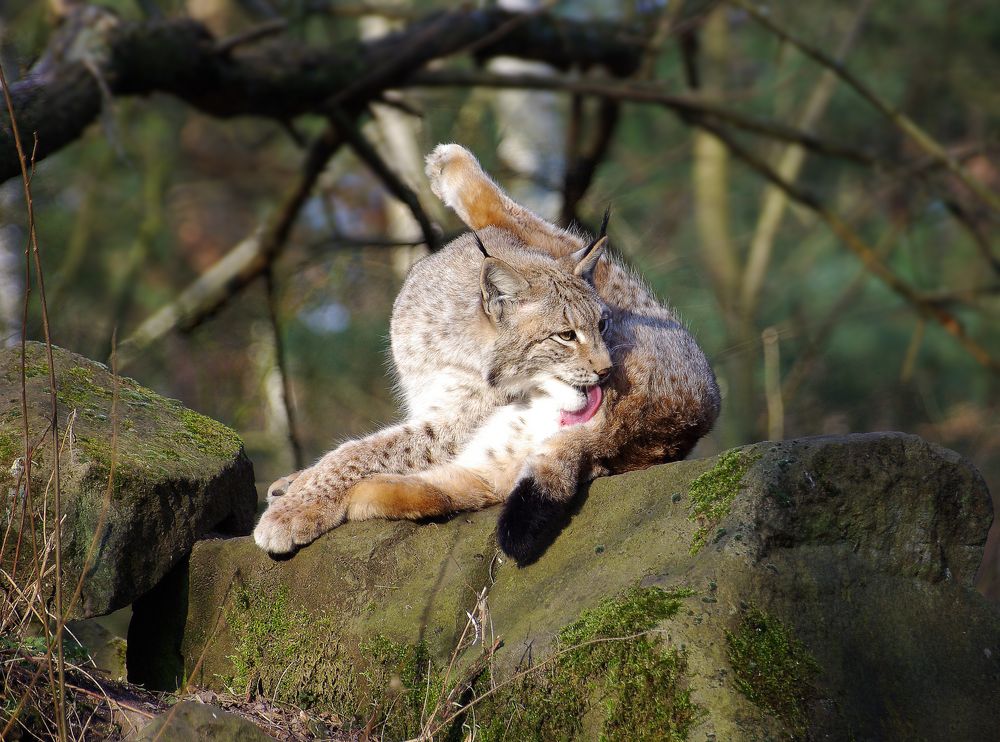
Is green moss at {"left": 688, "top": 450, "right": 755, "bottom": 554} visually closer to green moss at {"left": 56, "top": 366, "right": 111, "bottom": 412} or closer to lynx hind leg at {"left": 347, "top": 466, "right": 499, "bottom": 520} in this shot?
lynx hind leg at {"left": 347, "top": 466, "right": 499, "bottom": 520}

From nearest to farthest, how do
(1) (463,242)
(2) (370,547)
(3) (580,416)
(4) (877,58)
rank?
(2) (370,547)
(3) (580,416)
(1) (463,242)
(4) (877,58)

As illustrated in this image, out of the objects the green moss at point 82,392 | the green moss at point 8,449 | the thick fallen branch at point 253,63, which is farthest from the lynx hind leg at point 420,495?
the thick fallen branch at point 253,63

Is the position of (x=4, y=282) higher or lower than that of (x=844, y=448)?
lower

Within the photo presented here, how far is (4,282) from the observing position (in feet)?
21.6

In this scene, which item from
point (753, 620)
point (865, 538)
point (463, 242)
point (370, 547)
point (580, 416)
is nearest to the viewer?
point (753, 620)

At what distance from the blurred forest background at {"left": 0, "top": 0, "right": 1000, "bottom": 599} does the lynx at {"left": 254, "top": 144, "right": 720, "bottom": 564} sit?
82 cm

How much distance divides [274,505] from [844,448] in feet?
6.13

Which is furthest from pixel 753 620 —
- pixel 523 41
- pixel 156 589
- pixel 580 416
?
pixel 523 41

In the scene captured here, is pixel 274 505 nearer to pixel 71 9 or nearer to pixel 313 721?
pixel 313 721

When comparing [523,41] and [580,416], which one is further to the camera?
[523,41]

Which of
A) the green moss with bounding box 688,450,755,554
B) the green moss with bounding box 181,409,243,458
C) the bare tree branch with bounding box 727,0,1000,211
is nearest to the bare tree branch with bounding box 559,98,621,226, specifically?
the bare tree branch with bounding box 727,0,1000,211

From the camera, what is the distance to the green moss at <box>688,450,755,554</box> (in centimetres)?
294

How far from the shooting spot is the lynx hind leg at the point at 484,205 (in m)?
5.09

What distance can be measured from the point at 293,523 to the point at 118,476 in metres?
0.57
